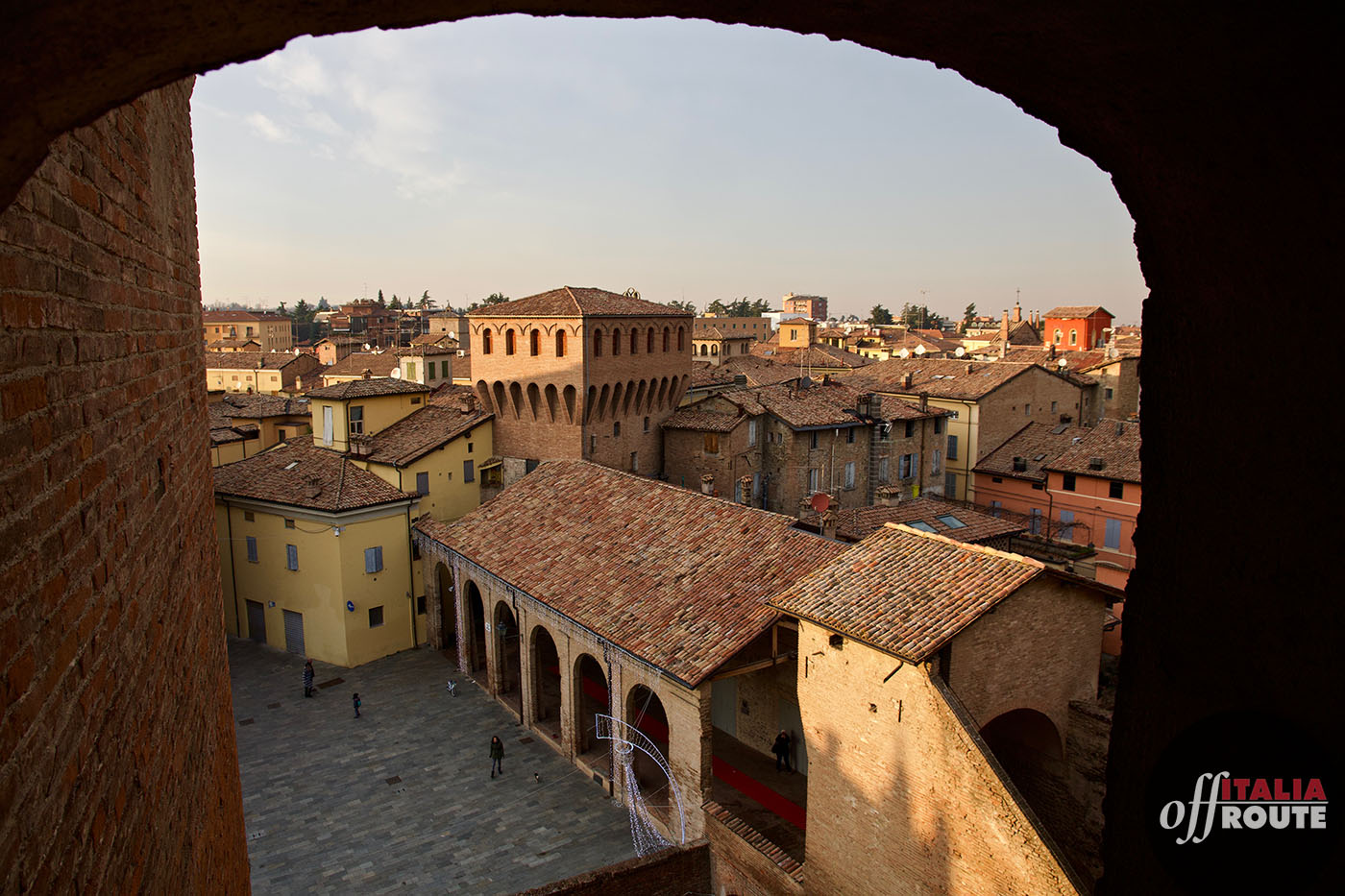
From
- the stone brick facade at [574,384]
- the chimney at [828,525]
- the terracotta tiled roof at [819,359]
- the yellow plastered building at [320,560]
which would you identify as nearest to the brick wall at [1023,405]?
the terracotta tiled roof at [819,359]

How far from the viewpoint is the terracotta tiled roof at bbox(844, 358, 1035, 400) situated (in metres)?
42.5

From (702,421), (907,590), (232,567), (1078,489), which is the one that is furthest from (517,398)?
(907,590)

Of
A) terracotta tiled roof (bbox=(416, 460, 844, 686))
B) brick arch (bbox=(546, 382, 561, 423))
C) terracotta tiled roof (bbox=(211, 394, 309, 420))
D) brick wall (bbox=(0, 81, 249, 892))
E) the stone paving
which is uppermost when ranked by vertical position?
brick wall (bbox=(0, 81, 249, 892))

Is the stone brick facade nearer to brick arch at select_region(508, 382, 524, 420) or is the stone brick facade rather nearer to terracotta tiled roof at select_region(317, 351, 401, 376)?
brick arch at select_region(508, 382, 524, 420)

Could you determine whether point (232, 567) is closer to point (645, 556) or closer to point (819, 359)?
point (645, 556)

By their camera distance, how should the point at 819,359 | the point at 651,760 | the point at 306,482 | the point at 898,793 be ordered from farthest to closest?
the point at 819,359
the point at 306,482
the point at 651,760
the point at 898,793

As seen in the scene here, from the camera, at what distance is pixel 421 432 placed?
3206 cm

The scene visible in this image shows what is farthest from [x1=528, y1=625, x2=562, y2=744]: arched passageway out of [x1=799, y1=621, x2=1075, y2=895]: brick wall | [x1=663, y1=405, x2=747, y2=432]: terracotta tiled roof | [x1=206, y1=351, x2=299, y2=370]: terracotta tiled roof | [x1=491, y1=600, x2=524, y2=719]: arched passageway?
[x1=206, y1=351, x2=299, y2=370]: terracotta tiled roof

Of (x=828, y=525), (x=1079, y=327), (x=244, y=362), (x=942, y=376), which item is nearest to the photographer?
(x=828, y=525)

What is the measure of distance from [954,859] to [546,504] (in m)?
16.8

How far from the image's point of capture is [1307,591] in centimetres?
241

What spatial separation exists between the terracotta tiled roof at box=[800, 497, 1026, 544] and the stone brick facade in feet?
36.0

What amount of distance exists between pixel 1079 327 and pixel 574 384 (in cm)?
6619

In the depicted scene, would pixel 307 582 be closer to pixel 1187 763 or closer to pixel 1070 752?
pixel 1070 752
